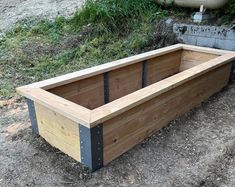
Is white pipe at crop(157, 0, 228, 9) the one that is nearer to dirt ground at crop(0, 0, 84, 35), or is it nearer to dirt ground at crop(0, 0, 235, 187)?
dirt ground at crop(0, 0, 235, 187)

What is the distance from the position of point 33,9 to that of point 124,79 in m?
3.89

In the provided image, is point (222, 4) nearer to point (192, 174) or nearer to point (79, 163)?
point (192, 174)

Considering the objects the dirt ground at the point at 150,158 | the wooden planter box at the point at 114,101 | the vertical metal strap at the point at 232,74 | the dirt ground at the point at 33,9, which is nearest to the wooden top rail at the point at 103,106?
the wooden planter box at the point at 114,101

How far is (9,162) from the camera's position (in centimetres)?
206

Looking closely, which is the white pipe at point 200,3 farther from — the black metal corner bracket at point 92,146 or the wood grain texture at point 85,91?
the black metal corner bracket at point 92,146

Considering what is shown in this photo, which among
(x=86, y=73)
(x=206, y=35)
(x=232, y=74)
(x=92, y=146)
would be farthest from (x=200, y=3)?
(x=92, y=146)

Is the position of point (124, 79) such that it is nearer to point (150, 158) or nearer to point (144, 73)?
point (144, 73)

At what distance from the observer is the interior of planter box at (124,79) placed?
2.47 meters

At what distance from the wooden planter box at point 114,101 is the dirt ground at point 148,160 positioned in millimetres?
80

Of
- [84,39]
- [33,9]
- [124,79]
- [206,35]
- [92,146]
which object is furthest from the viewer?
[33,9]

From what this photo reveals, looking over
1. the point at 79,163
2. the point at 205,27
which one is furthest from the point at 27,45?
the point at 79,163

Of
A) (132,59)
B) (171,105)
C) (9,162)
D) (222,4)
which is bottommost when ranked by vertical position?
(9,162)

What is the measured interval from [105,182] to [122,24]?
3247 millimetres

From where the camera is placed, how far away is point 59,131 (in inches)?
80.3
